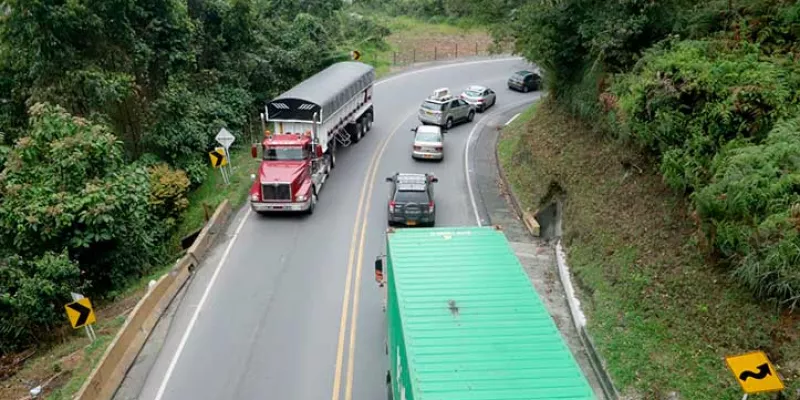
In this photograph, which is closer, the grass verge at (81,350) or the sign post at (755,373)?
the sign post at (755,373)

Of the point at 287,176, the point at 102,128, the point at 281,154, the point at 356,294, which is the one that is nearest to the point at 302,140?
the point at 281,154

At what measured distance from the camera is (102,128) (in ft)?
63.2

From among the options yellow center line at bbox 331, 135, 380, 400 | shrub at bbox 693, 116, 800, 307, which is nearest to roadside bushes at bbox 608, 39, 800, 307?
shrub at bbox 693, 116, 800, 307

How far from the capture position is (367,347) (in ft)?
46.0

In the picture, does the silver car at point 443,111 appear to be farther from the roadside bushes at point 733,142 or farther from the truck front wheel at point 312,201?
the roadside bushes at point 733,142

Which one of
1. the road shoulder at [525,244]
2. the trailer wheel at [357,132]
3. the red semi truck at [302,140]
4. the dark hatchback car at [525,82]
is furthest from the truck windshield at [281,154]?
the dark hatchback car at [525,82]

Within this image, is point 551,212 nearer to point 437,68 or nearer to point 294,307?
point 294,307

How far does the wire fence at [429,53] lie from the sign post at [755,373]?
131 ft

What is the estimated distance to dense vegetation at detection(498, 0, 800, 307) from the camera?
36.2ft

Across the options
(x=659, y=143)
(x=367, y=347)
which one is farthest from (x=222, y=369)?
(x=659, y=143)

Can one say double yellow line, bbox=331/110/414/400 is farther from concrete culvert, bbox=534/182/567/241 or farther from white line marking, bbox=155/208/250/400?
concrete culvert, bbox=534/182/567/241

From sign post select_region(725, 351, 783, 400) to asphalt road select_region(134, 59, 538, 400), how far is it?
276 inches

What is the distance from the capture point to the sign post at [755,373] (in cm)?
860

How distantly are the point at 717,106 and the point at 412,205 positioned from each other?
985 centimetres
